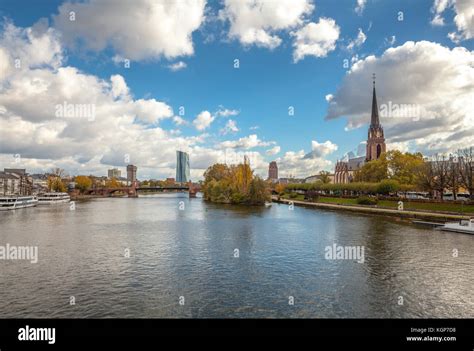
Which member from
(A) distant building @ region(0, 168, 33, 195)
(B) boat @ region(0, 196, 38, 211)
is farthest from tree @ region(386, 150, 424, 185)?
(A) distant building @ region(0, 168, 33, 195)

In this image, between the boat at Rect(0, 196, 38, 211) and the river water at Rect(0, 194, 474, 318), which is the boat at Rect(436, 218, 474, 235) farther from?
the boat at Rect(0, 196, 38, 211)

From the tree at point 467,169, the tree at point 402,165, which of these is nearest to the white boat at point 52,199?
the tree at point 402,165

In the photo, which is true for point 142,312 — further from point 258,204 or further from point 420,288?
point 258,204

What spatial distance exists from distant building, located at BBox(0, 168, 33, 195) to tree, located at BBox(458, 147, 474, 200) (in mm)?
152812

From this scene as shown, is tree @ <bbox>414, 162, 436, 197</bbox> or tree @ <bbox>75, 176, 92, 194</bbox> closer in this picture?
tree @ <bbox>414, 162, 436, 197</bbox>

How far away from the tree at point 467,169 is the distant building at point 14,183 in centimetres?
15281

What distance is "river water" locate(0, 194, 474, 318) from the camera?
667 inches

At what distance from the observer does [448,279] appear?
21781 mm

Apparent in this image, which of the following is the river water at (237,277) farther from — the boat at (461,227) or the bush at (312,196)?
the bush at (312,196)

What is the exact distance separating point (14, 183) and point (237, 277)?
155854 millimetres

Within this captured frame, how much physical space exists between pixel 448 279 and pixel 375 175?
80.2 metres

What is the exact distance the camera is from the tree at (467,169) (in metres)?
60.0

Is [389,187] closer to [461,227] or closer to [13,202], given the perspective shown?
[461,227]
